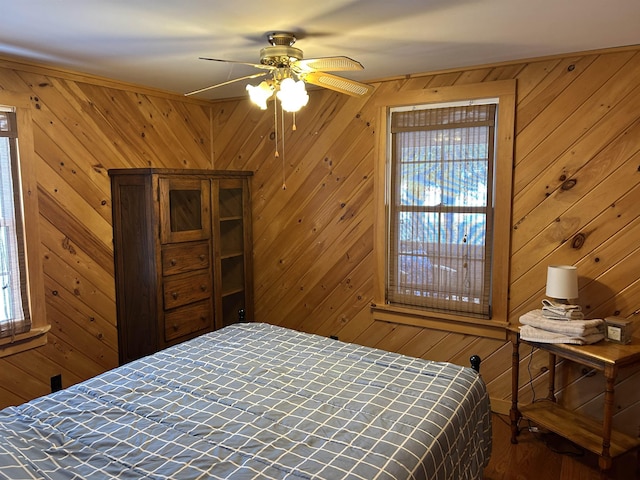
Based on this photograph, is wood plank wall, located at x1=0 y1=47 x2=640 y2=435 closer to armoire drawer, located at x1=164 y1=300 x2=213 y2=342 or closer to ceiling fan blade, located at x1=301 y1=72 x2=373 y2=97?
armoire drawer, located at x1=164 y1=300 x2=213 y2=342

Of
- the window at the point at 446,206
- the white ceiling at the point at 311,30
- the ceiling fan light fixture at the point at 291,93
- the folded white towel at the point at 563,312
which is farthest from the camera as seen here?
the window at the point at 446,206

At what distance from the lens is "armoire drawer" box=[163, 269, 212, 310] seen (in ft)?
11.0

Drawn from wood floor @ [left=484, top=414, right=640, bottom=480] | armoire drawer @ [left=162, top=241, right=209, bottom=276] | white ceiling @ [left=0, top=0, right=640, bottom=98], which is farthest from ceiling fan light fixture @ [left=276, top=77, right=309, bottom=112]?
wood floor @ [left=484, top=414, right=640, bottom=480]

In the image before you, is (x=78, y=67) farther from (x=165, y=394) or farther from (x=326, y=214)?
(x=165, y=394)

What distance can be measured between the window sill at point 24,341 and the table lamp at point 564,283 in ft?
10.5

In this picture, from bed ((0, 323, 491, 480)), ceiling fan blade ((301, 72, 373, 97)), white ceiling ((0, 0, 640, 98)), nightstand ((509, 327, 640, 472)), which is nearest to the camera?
bed ((0, 323, 491, 480))

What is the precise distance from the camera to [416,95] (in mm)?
3227

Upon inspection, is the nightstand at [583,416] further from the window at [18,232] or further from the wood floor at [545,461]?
the window at [18,232]

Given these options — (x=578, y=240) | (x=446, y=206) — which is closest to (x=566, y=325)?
(x=578, y=240)

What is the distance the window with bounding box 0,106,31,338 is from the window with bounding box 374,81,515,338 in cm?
242

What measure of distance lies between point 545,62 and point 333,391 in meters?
2.36

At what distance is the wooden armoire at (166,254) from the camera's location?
3252 mm

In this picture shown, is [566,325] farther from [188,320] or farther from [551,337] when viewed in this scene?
[188,320]

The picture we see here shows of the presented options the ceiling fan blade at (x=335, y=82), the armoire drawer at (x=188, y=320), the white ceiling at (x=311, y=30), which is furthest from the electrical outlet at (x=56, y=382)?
the ceiling fan blade at (x=335, y=82)
